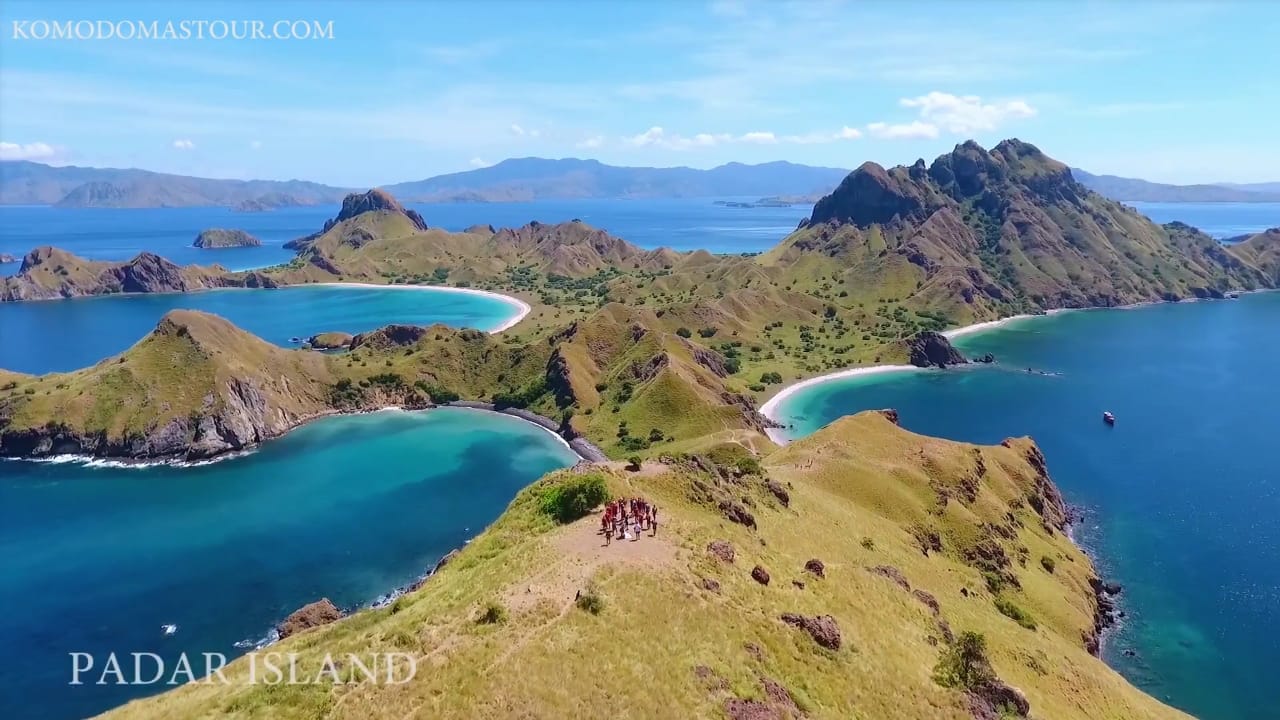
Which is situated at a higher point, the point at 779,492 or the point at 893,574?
the point at 779,492

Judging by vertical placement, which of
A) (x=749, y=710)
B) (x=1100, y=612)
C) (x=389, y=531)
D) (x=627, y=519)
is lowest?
(x=1100, y=612)

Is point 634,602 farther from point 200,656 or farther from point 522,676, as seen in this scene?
point 200,656

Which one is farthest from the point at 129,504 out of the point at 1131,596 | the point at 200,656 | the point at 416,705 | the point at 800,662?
the point at 1131,596

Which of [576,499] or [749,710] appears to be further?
[576,499]

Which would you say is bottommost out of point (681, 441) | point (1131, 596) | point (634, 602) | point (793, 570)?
point (1131, 596)

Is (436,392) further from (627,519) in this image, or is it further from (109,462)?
(627,519)

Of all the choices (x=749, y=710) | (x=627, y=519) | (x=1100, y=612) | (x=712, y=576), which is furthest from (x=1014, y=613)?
(x=749, y=710)
